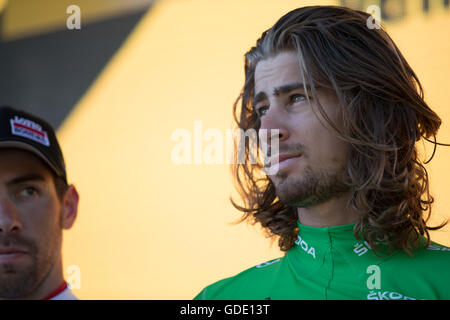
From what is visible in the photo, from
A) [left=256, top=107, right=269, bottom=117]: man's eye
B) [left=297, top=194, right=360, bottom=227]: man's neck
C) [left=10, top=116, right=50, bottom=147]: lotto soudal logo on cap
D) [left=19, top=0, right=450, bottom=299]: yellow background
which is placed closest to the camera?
[left=297, top=194, right=360, bottom=227]: man's neck

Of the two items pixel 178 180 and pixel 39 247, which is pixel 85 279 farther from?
pixel 39 247

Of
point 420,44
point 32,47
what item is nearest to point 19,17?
point 32,47

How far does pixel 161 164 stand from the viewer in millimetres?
2943

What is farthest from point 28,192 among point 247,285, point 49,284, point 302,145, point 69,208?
point 302,145

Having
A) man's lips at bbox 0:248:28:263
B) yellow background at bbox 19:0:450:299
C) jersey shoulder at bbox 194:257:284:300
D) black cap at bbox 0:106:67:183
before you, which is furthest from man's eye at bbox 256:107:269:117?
yellow background at bbox 19:0:450:299

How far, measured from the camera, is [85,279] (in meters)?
3.04

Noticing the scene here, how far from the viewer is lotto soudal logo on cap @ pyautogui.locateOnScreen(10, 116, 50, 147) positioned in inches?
60.3

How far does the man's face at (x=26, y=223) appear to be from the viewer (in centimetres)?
141

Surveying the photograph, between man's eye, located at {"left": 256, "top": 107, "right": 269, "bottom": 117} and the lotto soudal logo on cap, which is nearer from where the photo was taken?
man's eye, located at {"left": 256, "top": 107, "right": 269, "bottom": 117}

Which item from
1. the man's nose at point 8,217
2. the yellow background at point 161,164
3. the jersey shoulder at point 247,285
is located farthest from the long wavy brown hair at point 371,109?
the yellow background at point 161,164

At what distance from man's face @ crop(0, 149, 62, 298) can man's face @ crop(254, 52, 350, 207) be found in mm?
609

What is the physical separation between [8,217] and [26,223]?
0.05m

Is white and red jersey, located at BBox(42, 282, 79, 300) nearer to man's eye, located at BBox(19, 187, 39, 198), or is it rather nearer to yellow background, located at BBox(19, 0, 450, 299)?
man's eye, located at BBox(19, 187, 39, 198)

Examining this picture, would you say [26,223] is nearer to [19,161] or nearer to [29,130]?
[19,161]
